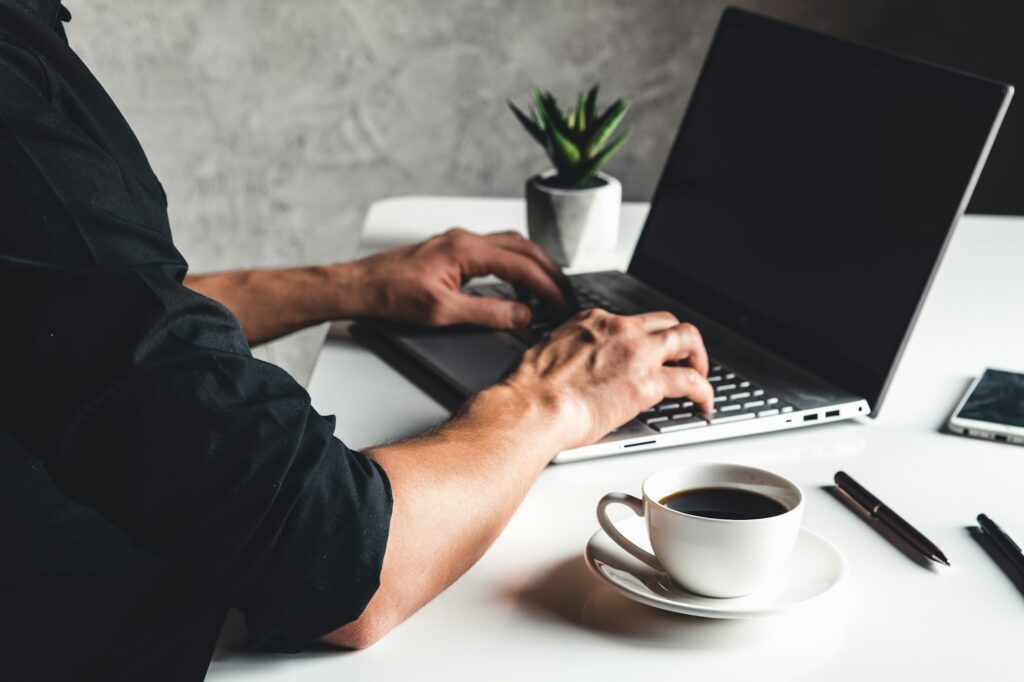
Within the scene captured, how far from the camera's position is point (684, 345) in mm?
1013

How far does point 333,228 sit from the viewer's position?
7.40ft

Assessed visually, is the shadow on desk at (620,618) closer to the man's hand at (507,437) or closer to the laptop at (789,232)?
the man's hand at (507,437)

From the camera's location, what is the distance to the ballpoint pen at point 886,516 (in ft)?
2.55

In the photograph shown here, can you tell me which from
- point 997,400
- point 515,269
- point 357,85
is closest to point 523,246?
point 515,269

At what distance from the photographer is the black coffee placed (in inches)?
28.7

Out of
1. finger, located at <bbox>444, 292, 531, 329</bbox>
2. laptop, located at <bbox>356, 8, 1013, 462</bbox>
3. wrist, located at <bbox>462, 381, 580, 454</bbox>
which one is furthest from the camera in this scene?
finger, located at <bbox>444, 292, 531, 329</bbox>

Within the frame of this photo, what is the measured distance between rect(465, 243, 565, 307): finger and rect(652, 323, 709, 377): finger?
0.24 m

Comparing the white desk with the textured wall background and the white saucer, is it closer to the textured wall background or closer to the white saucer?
the white saucer

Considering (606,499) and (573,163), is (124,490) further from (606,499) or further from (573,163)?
(573,163)

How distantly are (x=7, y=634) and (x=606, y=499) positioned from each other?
1.46 feet

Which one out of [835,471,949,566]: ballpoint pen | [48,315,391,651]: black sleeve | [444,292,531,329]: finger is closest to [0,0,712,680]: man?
[48,315,391,651]: black sleeve

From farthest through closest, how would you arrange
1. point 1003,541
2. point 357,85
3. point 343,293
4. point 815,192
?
1. point 357,85
2. point 343,293
3. point 815,192
4. point 1003,541

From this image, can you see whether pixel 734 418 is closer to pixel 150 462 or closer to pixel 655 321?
pixel 655 321

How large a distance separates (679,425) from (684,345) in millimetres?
86
